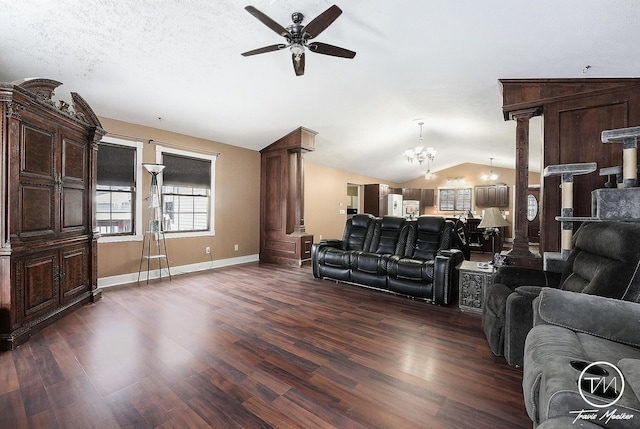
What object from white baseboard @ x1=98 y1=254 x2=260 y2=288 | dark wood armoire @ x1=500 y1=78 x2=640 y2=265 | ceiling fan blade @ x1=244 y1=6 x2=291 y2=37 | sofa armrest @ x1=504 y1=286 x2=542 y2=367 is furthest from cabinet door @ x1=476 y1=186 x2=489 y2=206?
ceiling fan blade @ x1=244 y1=6 x2=291 y2=37

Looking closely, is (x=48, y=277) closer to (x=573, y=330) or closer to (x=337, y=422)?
(x=337, y=422)

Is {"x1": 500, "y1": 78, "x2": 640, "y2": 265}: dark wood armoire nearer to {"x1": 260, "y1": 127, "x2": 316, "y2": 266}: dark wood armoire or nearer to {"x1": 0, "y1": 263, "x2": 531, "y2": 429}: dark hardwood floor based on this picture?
{"x1": 0, "y1": 263, "x2": 531, "y2": 429}: dark hardwood floor

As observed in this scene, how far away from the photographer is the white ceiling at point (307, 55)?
7.79 ft

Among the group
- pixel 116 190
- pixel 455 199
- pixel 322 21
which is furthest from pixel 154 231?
pixel 455 199

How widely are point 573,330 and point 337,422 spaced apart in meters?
1.32

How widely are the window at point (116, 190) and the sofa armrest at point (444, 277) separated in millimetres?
4565

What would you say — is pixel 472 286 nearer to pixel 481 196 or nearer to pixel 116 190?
pixel 116 190

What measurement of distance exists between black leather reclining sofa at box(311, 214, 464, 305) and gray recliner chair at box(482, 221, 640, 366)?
88 centimetres

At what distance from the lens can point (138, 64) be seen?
124 inches

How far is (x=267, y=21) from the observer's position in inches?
87.4

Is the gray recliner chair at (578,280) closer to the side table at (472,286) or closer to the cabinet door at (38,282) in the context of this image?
the side table at (472,286)

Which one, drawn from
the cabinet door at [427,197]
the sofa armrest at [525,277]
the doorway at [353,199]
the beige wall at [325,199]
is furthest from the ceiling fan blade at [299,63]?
the cabinet door at [427,197]

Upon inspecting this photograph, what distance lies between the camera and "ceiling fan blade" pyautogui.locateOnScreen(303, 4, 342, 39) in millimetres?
2145

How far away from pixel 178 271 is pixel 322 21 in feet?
15.0
